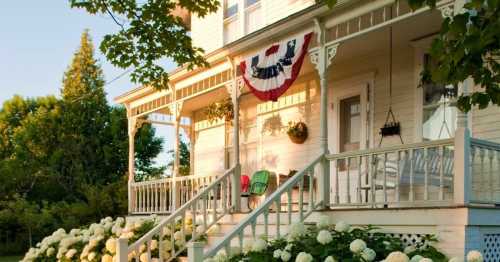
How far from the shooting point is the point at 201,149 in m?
15.6

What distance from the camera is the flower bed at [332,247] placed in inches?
255

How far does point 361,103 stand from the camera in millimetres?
10648

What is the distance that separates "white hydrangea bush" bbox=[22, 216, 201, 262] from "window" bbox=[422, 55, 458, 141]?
4.22 m

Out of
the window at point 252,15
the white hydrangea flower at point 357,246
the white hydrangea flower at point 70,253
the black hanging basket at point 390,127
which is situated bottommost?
the white hydrangea flower at point 70,253

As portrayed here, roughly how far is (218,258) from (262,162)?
20.2 feet

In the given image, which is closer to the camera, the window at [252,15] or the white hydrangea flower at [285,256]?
the white hydrangea flower at [285,256]

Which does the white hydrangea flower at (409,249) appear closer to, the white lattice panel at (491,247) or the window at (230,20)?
the white lattice panel at (491,247)

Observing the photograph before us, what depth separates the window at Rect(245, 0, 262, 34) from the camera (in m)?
13.8

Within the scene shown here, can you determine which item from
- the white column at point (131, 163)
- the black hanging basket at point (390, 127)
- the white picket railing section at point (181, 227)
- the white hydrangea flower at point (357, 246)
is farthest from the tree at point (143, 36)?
the white column at point (131, 163)

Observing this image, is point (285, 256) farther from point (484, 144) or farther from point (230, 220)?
point (230, 220)

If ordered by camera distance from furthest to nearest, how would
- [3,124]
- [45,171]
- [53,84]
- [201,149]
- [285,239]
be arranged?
[53,84] < [3,124] < [45,171] < [201,149] < [285,239]

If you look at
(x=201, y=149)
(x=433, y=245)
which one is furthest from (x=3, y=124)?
(x=433, y=245)

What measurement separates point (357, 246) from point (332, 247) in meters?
0.50

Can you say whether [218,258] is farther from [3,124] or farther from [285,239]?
[3,124]
